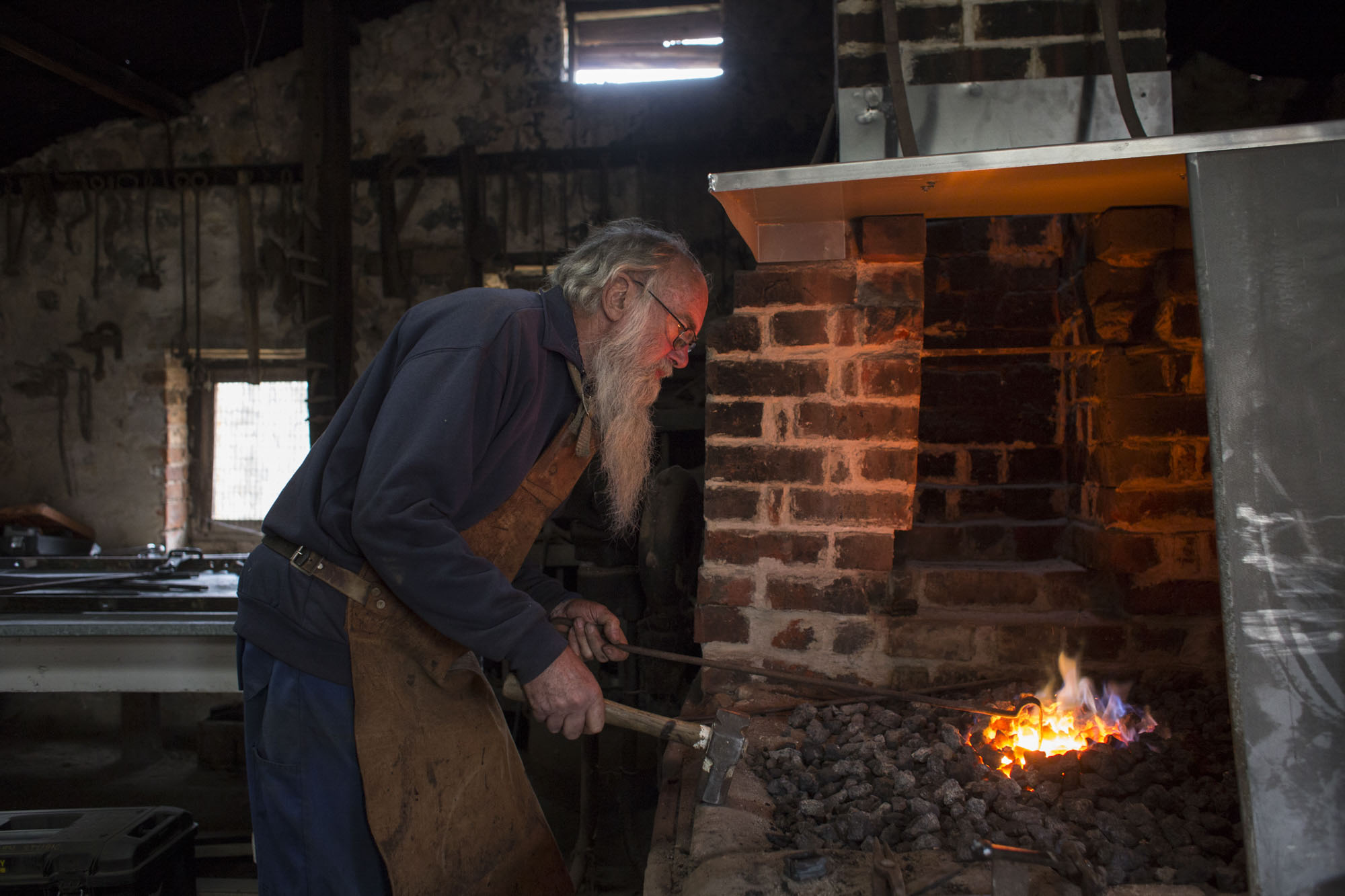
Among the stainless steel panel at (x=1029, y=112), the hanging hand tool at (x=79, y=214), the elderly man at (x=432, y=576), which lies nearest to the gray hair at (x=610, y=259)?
the elderly man at (x=432, y=576)

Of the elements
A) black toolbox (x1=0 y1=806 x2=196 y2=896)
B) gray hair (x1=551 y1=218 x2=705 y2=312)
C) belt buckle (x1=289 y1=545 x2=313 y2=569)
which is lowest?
black toolbox (x1=0 y1=806 x2=196 y2=896)

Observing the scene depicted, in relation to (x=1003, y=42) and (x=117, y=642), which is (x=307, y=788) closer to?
(x=117, y=642)

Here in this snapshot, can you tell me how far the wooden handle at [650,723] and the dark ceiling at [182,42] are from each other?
15.7 feet

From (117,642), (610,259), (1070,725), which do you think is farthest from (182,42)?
(1070,725)

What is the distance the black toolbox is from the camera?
6.82 feet

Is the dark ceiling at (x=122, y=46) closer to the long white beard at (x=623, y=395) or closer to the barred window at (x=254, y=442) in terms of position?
the barred window at (x=254, y=442)

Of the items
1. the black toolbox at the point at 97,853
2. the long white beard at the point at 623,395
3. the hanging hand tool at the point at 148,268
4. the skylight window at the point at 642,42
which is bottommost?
the black toolbox at the point at 97,853

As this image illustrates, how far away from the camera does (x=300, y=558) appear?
5.25 ft

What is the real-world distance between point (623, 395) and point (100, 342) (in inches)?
222

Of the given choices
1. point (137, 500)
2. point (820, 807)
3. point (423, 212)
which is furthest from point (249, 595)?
point (137, 500)

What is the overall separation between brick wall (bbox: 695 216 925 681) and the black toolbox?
63.4 inches

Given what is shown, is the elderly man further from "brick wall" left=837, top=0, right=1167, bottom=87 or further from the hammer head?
"brick wall" left=837, top=0, right=1167, bottom=87

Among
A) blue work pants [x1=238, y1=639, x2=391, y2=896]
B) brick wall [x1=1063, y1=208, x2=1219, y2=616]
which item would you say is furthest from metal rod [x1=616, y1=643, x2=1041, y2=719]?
blue work pants [x1=238, y1=639, x2=391, y2=896]

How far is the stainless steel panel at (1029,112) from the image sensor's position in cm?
181
